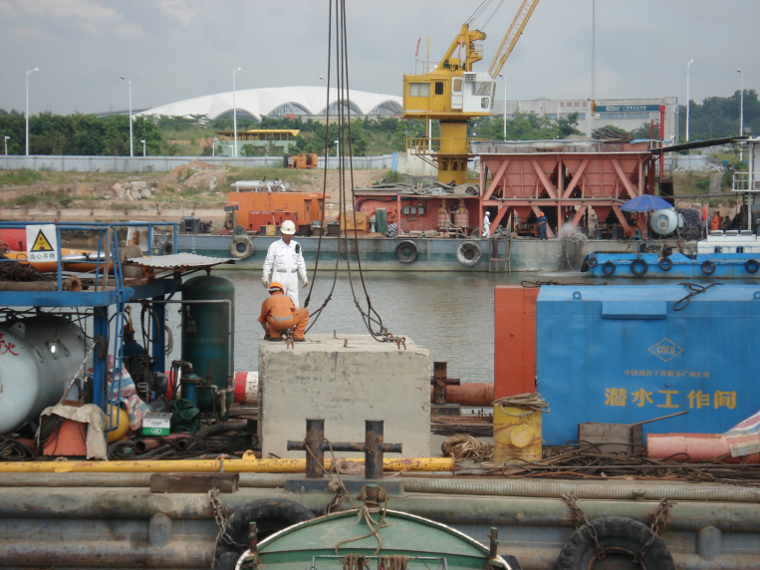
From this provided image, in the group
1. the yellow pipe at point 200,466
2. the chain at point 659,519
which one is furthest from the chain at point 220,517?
the chain at point 659,519

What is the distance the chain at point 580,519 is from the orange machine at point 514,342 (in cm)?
230

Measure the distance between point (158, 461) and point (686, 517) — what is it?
4362mm

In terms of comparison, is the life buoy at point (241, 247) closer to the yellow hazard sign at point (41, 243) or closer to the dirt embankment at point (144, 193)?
the dirt embankment at point (144, 193)

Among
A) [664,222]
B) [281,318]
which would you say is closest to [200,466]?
[281,318]

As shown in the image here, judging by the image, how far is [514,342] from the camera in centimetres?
812

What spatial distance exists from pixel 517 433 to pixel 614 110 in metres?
114

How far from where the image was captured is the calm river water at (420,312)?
16.1 m

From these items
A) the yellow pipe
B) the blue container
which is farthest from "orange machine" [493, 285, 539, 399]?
the yellow pipe

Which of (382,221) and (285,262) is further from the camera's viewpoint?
(382,221)

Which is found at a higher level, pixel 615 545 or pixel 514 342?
pixel 514 342

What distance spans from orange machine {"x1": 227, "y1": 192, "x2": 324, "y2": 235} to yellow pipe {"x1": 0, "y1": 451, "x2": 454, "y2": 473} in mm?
27301

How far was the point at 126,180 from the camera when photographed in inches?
2231

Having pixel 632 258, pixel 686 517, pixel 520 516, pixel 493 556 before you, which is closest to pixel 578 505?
pixel 520 516

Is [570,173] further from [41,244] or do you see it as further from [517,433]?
[41,244]
